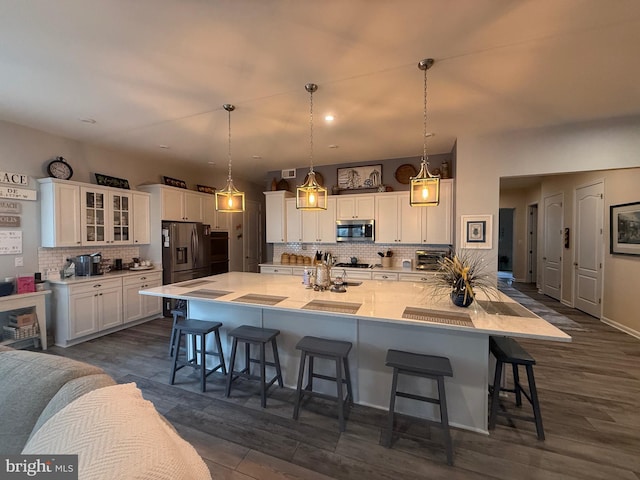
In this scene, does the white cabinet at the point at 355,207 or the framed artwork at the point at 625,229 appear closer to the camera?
the framed artwork at the point at 625,229

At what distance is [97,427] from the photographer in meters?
0.73

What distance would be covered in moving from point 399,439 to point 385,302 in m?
0.97

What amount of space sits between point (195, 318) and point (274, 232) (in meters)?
3.01

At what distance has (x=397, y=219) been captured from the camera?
16.2ft

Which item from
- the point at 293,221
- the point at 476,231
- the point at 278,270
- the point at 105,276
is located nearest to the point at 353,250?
the point at 293,221

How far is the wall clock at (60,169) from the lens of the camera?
3.72m

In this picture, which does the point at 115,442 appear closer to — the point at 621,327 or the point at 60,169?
the point at 60,169

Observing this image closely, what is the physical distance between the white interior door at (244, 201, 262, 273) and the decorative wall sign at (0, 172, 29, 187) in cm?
387

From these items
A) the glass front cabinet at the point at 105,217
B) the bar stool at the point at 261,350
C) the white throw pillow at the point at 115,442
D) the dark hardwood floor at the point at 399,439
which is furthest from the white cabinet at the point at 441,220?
the glass front cabinet at the point at 105,217

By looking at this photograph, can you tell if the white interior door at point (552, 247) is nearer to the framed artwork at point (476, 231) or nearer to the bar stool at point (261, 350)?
the framed artwork at point (476, 231)

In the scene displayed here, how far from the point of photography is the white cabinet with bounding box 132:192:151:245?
15.1 feet

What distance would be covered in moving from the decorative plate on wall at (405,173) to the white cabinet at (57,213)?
16.6ft

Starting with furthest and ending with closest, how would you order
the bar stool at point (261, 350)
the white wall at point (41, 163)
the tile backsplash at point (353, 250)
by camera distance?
the tile backsplash at point (353, 250), the white wall at point (41, 163), the bar stool at point (261, 350)

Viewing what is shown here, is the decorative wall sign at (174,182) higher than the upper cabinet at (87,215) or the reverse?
higher
